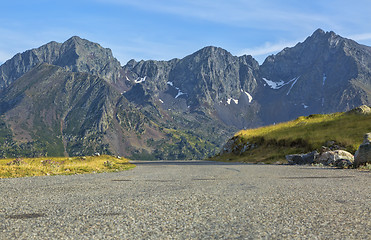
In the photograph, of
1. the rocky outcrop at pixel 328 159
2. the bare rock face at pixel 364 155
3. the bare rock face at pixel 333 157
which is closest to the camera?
the bare rock face at pixel 364 155

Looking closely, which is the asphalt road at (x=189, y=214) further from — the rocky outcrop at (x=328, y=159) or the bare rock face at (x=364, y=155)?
the rocky outcrop at (x=328, y=159)

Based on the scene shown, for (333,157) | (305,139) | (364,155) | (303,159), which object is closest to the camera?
(364,155)

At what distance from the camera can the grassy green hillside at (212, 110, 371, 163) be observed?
3759cm

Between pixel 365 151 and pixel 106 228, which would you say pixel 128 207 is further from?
pixel 365 151

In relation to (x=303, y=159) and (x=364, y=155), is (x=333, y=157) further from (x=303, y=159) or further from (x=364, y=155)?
(x=364, y=155)

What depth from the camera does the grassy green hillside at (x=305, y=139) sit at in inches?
1480

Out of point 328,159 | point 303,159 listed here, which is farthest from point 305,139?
point 328,159

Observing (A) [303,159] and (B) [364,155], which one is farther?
(A) [303,159]

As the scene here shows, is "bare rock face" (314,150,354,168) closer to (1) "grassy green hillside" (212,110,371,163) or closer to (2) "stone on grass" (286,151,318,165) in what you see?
(2) "stone on grass" (286,151,318,165)

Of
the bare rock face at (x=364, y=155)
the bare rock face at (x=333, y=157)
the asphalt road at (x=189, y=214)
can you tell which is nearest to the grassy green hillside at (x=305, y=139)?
the bare rock face at (x=333, y=157)

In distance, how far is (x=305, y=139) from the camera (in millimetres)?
41594

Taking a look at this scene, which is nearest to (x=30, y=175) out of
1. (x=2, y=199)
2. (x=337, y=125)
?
(x=2, y=199)

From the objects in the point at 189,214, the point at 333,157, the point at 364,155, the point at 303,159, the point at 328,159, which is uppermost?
the point at 364,155

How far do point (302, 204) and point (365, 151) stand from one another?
60.8ft
